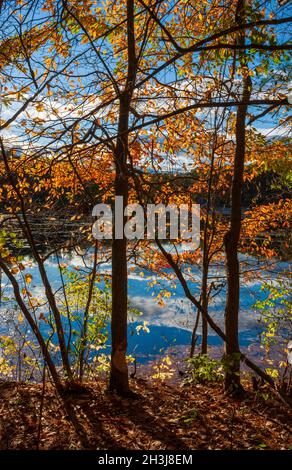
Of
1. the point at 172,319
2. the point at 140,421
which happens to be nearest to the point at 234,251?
the point at 140,421

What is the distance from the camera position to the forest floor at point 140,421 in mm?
4098

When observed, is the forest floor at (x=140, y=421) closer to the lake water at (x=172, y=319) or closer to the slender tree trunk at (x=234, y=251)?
the slender tree trunk at (x=234, y=251)

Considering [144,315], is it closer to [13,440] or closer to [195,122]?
[195,122]

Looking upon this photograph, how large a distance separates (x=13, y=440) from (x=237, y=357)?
8.59ft

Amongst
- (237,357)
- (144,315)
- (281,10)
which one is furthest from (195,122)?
(144,315)

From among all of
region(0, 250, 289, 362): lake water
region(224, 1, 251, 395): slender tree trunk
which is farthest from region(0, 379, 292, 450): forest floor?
region(0, 250, 289, 362): lake water

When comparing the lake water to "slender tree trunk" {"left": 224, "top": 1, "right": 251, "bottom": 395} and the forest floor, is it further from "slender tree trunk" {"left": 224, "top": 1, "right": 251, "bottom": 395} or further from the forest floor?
the forest floor

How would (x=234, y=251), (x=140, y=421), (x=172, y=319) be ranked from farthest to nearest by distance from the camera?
(x=172, y=319)
(x=234, y=251)
(x=140, y=421)

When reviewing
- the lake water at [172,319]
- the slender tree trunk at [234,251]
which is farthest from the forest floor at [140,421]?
the lake water at [172,319]

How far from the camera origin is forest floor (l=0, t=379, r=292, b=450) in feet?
13.4

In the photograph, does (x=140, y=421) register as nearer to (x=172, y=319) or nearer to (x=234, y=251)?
(x=234, y=251)

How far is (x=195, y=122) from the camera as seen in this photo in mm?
6941

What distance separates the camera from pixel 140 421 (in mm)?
4742

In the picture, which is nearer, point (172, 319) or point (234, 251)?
point (234, 251)
